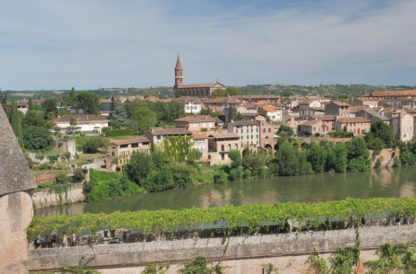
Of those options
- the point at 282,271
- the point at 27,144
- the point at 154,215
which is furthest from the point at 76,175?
the point at 282,271

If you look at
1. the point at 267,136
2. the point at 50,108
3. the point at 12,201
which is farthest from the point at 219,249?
the point at 50,108

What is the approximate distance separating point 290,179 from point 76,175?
68.4 ft

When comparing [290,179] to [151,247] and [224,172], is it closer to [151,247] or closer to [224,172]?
[224,172]

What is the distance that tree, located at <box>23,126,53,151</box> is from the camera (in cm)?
5287

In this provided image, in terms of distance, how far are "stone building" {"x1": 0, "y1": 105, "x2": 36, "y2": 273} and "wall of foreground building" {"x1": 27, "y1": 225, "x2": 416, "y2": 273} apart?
72cm

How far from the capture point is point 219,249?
18000mm

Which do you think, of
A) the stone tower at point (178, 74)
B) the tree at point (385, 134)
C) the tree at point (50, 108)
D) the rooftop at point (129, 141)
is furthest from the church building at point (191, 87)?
the rooftop at point (129, 141)

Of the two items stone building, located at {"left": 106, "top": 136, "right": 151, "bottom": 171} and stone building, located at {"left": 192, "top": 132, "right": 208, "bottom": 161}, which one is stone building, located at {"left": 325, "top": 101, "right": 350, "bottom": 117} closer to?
stone building, located at {"left": 192, "top": 132, "right": 208, "bottom": 161}

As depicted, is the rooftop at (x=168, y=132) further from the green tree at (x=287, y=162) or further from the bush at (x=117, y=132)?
the green tree at (x=287, y=162)

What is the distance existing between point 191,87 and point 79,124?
58.1 m

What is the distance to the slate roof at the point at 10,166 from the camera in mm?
16064

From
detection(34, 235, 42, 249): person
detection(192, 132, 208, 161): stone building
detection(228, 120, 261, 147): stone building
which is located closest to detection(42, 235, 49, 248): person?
detection(34, 235, 42, 249): person

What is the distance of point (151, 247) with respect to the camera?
58.9 ft

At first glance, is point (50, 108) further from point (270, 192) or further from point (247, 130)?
point (270, 192)
